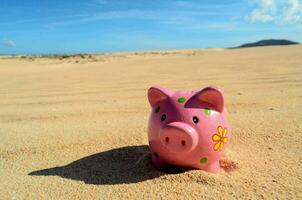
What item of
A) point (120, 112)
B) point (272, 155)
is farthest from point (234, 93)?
point (272, 155)

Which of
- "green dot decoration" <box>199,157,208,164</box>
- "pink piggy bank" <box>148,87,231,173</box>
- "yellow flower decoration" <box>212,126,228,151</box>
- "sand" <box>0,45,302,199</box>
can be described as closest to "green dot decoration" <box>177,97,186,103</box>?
"pink piggy bank" <box>148,87,231,173</box>

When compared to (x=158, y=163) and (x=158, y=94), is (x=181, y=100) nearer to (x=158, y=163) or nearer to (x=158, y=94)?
(x=158, y=94)

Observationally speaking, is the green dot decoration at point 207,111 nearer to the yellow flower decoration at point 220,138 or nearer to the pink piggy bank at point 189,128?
the pink piggy bank at point 189,128

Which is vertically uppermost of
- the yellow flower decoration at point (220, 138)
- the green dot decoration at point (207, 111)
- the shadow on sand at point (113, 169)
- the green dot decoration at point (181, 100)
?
the green dot decoration at point (181, 100)

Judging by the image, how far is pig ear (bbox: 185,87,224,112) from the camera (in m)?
2.72

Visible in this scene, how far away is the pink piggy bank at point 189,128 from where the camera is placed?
2.62 m

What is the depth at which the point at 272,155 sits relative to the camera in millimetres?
3355

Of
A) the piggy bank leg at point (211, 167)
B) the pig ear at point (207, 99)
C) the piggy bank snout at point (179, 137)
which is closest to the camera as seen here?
the piggy bank snout at point (179, 137)

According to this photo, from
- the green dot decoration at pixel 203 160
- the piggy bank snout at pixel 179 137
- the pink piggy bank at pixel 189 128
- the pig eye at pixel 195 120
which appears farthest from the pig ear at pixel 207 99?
the green dot decoration at pixel 203 160

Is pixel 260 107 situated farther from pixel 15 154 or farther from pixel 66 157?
pixel 15 154

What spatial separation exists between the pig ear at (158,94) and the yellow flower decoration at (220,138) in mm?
480

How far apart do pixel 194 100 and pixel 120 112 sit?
264 centimetres

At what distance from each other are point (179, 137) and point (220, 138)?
0.37m

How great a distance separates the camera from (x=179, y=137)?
8.50 feet
